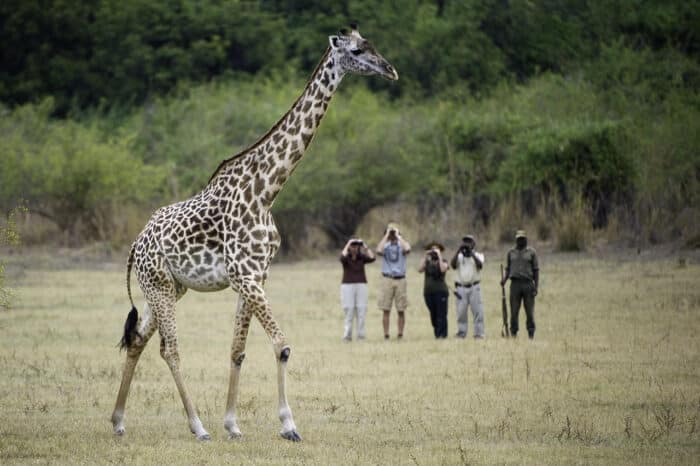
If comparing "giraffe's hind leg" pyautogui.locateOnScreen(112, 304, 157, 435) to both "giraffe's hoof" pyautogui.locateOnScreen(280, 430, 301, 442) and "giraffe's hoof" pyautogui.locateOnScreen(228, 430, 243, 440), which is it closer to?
"giraffe's hoof" pyautogui.locateOnScreen(228, 430, 243, 440)

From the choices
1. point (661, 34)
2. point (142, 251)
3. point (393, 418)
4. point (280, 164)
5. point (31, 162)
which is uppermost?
point (661, 34)

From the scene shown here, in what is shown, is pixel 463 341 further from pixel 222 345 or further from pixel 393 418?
pixel 393 418

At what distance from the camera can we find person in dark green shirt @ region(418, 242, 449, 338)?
20016 millimetres

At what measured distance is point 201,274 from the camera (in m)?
11.6

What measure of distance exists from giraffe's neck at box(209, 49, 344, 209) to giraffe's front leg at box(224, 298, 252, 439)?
3.50 feet

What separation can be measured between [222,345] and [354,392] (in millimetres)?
5556

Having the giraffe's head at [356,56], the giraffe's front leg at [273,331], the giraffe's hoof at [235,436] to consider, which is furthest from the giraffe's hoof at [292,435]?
the giraffe's head at [356,56]

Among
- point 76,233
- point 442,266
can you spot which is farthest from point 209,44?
point 442,266

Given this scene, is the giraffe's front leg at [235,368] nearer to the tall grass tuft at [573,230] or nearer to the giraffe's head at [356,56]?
the giraffe's head at [356,56]

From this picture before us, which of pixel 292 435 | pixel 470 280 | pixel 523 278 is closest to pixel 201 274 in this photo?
pixel 292 435

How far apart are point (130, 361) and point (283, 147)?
256cm

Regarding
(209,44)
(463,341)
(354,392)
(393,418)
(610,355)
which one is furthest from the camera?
(209,44)

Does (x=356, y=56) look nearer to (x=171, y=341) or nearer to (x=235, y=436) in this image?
(x=171, y=341)

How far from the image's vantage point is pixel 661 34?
52.6 metres
